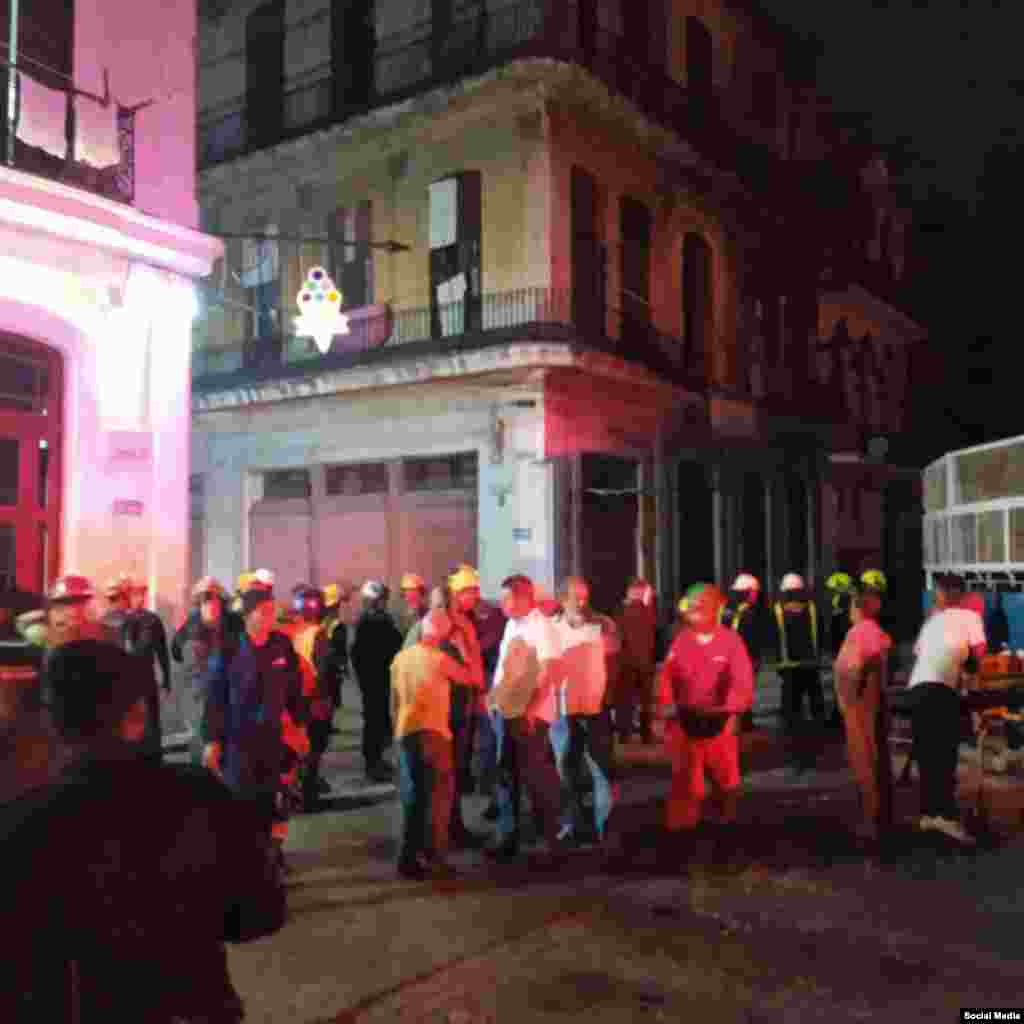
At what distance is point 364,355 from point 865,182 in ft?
52.5

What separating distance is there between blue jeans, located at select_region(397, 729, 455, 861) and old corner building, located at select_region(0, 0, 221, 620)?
567 cm

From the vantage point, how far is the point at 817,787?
366 inches

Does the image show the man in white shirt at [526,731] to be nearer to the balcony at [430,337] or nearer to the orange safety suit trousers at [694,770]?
the orange safety suit trousers at [694,770]

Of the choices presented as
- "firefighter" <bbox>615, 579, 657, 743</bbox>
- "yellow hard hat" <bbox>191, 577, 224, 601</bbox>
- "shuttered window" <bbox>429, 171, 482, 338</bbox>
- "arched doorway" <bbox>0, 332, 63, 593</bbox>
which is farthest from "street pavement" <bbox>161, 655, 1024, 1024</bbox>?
"shuttered window" <bbox>429, 171, 482, 338</bbox>

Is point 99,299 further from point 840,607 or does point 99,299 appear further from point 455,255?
point 840,607

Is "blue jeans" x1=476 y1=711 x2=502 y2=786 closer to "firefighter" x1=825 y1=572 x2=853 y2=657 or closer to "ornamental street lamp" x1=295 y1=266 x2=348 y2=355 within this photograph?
"firefighter" x1=825 y1=572 x2=853 y2=657

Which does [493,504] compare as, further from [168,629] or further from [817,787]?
[817,787]

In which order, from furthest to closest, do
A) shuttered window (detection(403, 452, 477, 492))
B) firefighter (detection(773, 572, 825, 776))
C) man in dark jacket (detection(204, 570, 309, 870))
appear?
shuttered window (detection(403, 452, 477, 492)) < firefighter (detection(773, 572, 825, 776)) < man in dark jacket (detection(204, 570, 309, 870))

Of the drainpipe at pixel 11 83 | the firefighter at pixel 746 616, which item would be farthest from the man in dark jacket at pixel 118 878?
the firefighter at pixel 746 616

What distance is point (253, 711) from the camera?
6.41 m

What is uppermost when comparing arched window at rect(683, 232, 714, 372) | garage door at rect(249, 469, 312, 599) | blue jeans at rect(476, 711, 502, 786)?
arched window at rect(683, 232, 714, 372)

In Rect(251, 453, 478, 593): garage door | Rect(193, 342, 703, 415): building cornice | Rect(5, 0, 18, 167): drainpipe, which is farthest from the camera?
Rect(251, 453, 478, 593): garage door

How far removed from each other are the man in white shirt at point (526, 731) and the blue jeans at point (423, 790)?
54 cm

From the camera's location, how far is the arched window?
21.1m
